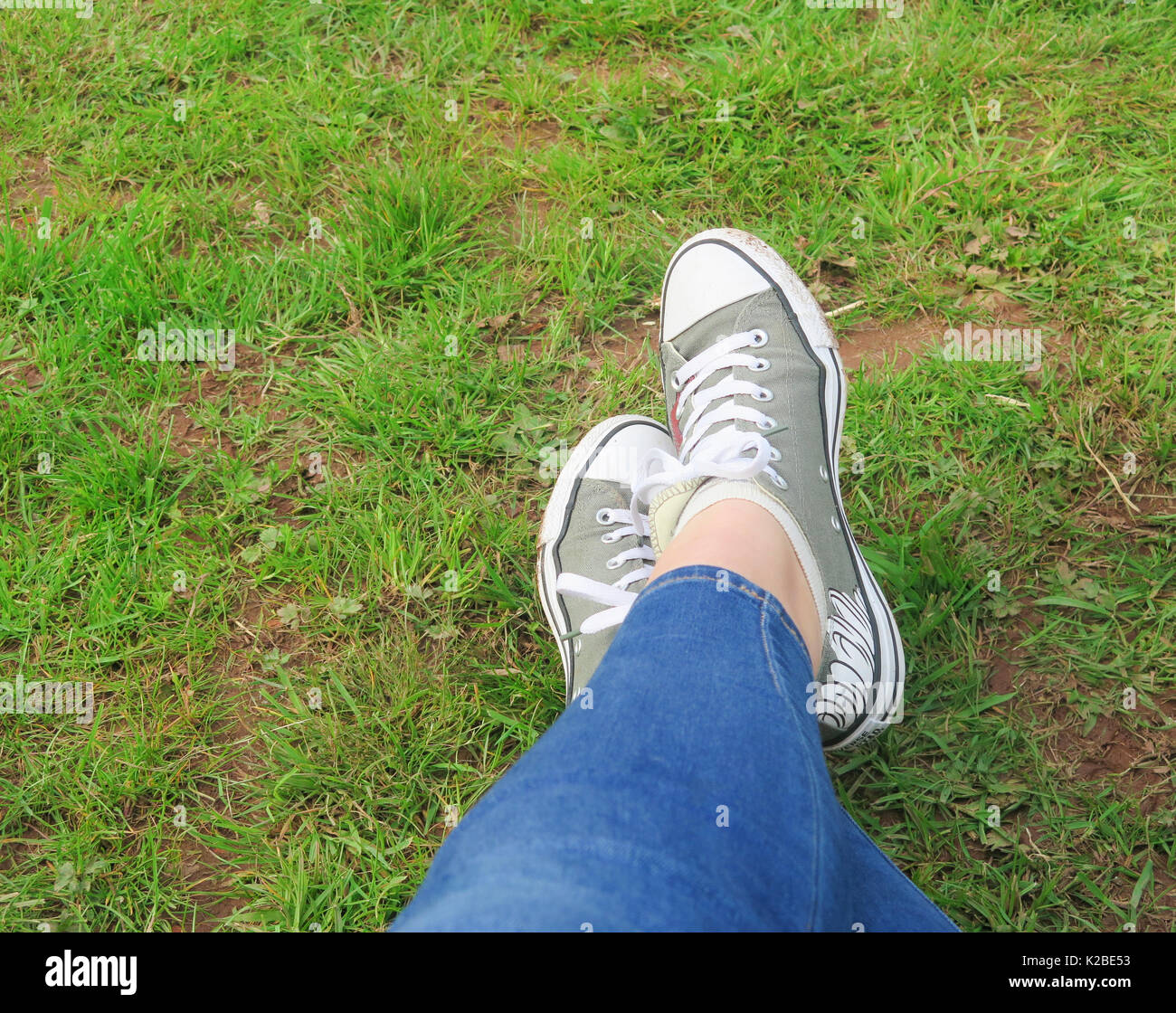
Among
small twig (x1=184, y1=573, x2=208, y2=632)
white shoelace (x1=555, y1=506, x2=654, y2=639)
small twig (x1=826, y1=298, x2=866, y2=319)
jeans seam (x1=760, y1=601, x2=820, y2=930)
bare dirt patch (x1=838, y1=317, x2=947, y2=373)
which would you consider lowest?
small twig (x1=184, y1=573, x2=208, y2=632)

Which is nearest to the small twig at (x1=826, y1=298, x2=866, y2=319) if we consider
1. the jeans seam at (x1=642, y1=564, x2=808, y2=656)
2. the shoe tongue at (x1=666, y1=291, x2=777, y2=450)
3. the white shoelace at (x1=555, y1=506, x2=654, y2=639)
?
the shoe tongue at (x1=666, y1=291, x2=777, y2=450)

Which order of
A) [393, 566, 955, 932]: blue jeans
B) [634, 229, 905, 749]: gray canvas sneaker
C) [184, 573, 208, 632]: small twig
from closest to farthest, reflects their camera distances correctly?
[393, 566, 955, 932]: blue jeans < [634, 229, 905, 749]: gray canvas sneaker < [184, 573, 208, 632]: small twig

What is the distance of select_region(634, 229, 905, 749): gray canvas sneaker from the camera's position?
1651 mm

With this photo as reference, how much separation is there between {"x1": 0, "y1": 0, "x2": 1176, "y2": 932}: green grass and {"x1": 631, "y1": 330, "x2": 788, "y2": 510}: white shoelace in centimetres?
19

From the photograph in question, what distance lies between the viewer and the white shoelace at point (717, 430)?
5.68 ft

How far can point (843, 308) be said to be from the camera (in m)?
2.24

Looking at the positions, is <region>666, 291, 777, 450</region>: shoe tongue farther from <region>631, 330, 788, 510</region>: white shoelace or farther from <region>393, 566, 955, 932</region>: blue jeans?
<region>393, 566, 955, 932</region>: blue jeans

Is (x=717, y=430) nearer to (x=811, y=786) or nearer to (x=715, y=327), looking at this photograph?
(x=715, y=327)

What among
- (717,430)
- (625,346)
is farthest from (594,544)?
(625,346)

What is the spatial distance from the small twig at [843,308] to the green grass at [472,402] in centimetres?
4

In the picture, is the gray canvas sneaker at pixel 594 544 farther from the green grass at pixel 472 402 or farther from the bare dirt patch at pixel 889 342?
the bare dirt patch at pixel 889 342

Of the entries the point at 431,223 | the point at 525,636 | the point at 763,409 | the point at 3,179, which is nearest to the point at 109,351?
the point at 3,179

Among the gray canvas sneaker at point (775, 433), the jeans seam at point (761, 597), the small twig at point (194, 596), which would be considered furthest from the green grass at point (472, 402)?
the jeans seam at point (761, 597)

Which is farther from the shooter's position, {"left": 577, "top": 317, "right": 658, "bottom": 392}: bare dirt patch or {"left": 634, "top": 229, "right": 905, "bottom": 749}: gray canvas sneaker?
{"left": 577, "top": 317, "right": 658, "bottom": 392}: bare dirt patch
